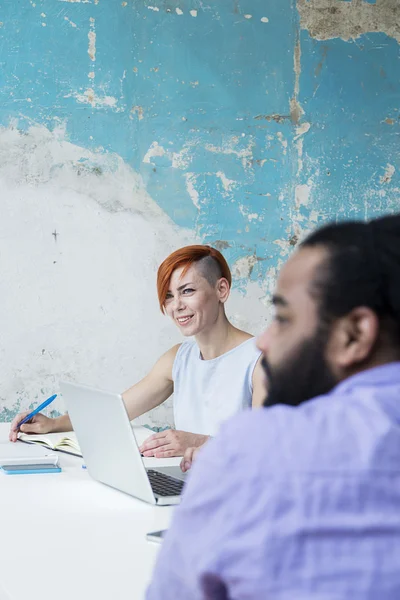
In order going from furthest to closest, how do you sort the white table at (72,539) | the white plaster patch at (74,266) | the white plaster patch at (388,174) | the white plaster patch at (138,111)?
the white plaster patch at (388,174) < the white plaster patch at (138,111) < the white plaster patch at (74,266) < the white table at (72,539)

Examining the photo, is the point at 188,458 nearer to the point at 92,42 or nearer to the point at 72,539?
the point at 72,539

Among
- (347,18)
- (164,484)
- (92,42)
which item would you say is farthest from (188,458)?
(347,18)

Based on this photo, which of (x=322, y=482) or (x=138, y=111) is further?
(x=138, y=111)

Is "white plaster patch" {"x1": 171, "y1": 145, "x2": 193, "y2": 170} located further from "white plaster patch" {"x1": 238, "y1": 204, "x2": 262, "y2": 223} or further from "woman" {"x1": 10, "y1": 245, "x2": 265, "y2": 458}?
"woman" {"x1": 10, "y1": 245, "x2": 265, "y2": 458}

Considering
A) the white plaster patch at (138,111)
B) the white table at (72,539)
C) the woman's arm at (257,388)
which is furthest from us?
the white plaster patch at (138,111)

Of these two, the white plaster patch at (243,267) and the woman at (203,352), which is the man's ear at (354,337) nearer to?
the woman at (203,352)

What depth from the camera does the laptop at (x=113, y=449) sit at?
1.78 meters

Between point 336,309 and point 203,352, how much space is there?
2171mm

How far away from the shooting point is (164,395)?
10.3ft

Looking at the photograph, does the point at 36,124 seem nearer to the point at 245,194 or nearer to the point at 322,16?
the point at 245,194

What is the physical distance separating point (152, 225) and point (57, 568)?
2.85 meters

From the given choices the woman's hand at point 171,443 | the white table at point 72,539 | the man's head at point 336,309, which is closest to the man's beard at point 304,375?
the man's head at point 336,309

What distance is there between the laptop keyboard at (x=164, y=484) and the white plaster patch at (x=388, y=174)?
271 cm

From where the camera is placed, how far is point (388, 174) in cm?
429
